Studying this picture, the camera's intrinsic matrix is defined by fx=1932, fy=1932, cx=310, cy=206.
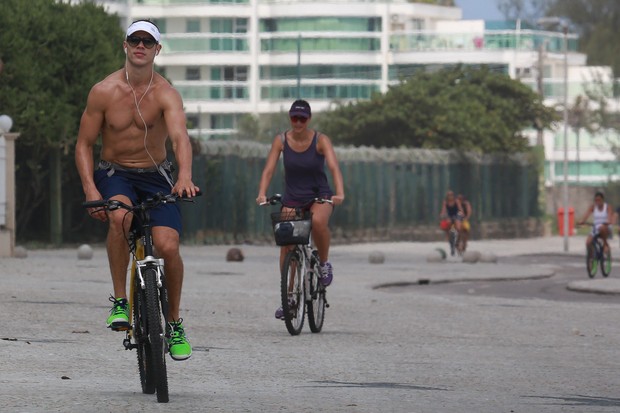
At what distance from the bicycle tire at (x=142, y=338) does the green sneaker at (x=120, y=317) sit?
0.19ft

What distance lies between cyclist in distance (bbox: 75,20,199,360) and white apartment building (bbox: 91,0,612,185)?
10026cm

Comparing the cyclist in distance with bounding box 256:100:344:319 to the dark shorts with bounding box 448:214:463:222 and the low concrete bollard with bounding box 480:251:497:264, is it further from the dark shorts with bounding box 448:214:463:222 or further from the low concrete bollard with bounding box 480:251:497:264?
the dark shorts with bounding box 448:214:463:222

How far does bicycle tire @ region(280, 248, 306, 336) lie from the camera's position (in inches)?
599

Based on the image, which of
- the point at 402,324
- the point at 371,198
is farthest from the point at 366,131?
the point at 402,324

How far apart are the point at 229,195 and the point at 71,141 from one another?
21.0ft

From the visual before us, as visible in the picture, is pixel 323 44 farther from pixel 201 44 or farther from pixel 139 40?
pixel 139 40

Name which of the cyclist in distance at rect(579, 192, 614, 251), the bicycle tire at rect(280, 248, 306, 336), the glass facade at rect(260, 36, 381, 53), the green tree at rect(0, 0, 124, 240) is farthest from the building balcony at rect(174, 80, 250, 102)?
the bicycle tire at rect(280, 248, 306, 336)

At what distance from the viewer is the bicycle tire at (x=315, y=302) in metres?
15.6

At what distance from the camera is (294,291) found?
1545 cm

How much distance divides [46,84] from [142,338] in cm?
2885

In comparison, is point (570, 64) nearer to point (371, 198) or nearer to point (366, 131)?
point (366, 131)

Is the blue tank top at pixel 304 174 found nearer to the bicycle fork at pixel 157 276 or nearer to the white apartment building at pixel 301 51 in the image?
the bicycle fork at pixel 157 276

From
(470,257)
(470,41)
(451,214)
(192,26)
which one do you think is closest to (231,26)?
(192,26)

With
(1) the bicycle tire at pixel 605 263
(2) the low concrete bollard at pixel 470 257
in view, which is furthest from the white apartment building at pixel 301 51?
(1) the bicycle tire at pixel 605 263
